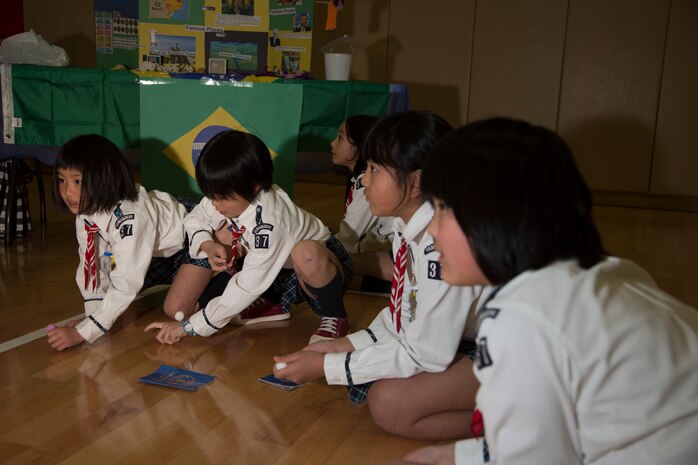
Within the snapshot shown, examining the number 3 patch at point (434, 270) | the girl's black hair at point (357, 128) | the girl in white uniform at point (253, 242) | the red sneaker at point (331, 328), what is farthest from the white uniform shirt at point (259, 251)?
the girl's black hair at point (357, 128)

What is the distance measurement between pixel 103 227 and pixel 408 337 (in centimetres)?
107

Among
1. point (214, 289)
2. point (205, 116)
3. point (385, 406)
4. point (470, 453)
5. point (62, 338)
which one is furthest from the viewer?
point (205, 116)

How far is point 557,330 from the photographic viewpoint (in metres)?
0.79

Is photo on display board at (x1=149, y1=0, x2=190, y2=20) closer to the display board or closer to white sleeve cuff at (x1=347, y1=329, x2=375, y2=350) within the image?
the display board

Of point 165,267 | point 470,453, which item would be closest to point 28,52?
point 165,267

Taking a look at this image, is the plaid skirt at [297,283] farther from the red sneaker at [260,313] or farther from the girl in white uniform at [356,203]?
the girl in white uniform at [356,203]

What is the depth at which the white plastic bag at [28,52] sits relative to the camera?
3260 millimetres

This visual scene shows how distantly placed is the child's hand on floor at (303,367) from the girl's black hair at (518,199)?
0.67 m

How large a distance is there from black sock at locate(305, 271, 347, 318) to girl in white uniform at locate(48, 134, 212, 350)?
505mm

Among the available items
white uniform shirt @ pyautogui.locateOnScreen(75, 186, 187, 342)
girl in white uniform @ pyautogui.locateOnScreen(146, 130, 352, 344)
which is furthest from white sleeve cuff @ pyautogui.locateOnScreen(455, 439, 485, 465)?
white uniform shirt @ pyautogui.locateOnScreen(75, 186, 187, 342)

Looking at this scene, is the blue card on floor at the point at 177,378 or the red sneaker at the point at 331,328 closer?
the blue card on floor at the point at 177,378

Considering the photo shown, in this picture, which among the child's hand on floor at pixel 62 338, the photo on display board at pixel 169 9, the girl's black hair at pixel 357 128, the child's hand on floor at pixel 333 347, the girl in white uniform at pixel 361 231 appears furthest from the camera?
the photo on display board at pixel 169 9

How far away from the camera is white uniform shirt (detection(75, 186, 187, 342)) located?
194 cm

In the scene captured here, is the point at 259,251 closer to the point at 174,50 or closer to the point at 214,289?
the point at 214,289
